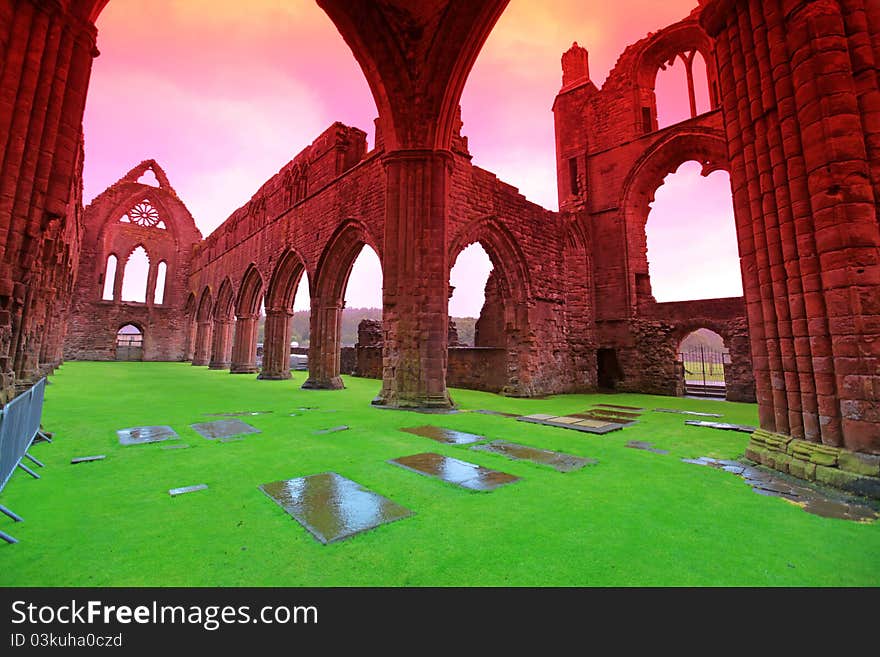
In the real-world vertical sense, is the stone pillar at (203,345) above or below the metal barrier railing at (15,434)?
above

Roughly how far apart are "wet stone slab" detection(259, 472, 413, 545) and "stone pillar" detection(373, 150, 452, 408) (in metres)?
4.66

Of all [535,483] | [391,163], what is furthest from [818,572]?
[391,163]

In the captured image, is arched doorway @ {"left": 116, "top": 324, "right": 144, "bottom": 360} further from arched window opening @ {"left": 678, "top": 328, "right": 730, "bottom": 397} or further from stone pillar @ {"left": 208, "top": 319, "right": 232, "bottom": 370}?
arched window opening @ {"left": 678, "top": 328, "right": 730, "bottom": 397}

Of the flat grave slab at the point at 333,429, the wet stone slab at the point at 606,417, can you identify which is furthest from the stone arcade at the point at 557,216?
the wet stone slab at the point at 606,417

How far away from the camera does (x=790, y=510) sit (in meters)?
2.52

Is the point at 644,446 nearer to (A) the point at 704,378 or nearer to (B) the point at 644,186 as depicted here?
(B) the point at 644,186

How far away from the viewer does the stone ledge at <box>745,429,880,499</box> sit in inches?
113

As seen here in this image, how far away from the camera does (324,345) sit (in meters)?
11.8

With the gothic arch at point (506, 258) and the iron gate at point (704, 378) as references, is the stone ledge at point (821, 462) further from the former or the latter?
the iron gate at point (704, 378)

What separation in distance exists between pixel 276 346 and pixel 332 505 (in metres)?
12.9

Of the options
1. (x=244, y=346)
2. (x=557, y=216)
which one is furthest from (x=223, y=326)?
(x=557, y=216)

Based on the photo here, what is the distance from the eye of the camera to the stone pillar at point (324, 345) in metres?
11.4

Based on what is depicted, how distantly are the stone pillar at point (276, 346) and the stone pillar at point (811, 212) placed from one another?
13.7m

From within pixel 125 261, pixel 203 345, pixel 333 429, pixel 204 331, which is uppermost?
pixel 125 261
